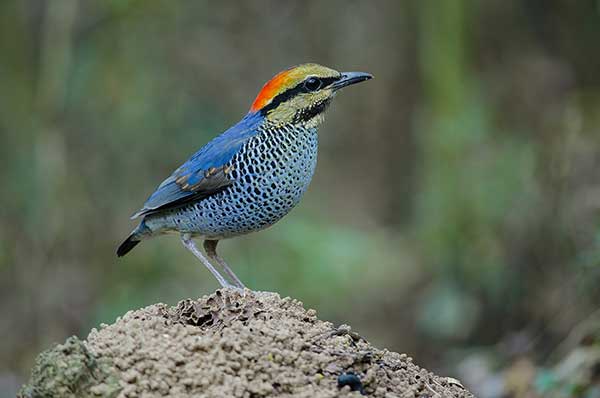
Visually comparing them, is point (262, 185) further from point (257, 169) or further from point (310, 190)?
point (310, 190)

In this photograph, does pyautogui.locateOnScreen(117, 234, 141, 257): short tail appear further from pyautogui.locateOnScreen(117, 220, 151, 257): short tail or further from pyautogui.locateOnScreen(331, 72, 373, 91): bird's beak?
pyautogui.locateOnScreen(331, 72, 373, 91): bird's beak

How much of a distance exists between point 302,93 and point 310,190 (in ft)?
20.9

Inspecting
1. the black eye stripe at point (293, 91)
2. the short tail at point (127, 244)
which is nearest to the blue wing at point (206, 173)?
the black eye stripe at point (293, 91)

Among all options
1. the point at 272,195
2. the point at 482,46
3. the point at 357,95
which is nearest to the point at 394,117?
the point at 357,95

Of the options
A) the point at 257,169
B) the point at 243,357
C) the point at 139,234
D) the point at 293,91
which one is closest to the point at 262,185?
the point at 257,169

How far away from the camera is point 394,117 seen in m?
12.4

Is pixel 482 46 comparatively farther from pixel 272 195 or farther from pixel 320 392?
pixel 320 392

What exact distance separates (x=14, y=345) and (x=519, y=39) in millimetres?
6922

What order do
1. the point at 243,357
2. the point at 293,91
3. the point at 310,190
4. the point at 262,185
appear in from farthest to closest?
the point at 310,190 < the point at 293,91 < the point at 262,185 < the point at 243,357

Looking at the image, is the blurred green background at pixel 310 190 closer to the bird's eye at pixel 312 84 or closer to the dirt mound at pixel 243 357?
the bird's eye at pixel 312 84

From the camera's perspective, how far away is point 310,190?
11789mm

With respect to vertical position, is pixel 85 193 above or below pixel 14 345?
above

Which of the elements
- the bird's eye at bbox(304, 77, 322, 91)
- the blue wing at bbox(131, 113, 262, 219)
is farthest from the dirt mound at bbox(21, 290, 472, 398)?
the bird's eye at bbox(304, 77, 322, 91)

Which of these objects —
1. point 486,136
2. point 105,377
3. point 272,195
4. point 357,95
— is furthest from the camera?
point 357,95
